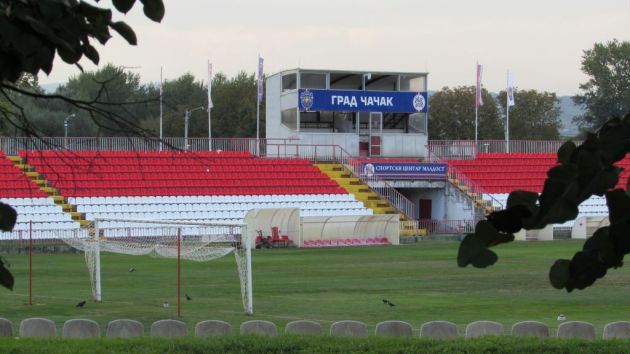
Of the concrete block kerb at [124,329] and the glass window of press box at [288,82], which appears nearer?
the concrete block kerb at [124,329]

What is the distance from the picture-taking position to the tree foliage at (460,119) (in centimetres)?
9606

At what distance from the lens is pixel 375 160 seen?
172 feet

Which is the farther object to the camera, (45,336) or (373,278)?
(373,278)

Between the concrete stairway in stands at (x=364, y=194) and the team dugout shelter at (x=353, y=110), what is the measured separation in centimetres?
209

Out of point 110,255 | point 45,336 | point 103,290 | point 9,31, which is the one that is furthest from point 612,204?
point 110,255

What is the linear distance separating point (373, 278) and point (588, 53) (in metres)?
74.2

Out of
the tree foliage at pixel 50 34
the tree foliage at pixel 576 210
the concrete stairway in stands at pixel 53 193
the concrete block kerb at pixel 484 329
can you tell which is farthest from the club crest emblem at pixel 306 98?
the tree foliage at pixel 576 210

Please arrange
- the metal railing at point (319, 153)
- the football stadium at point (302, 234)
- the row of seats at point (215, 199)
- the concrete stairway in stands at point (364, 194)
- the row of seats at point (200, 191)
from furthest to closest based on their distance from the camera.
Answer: the metal railing at point (319, 153) → the concrete stairway in stands at point (364, 194) → the row of seats at point (200, 191) → the row of seats at point (215, 199) → the football stadium at point (302, 234)

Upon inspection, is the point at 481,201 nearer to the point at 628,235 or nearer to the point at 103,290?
the point at 103,290

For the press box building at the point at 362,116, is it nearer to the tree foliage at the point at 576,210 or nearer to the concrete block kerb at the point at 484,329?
the concrete block kerb at the point at 484,329

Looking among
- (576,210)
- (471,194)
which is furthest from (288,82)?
(576,210)

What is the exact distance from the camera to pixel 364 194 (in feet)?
158

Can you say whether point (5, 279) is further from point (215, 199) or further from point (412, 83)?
point (412, 83)

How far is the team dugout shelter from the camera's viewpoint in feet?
172
